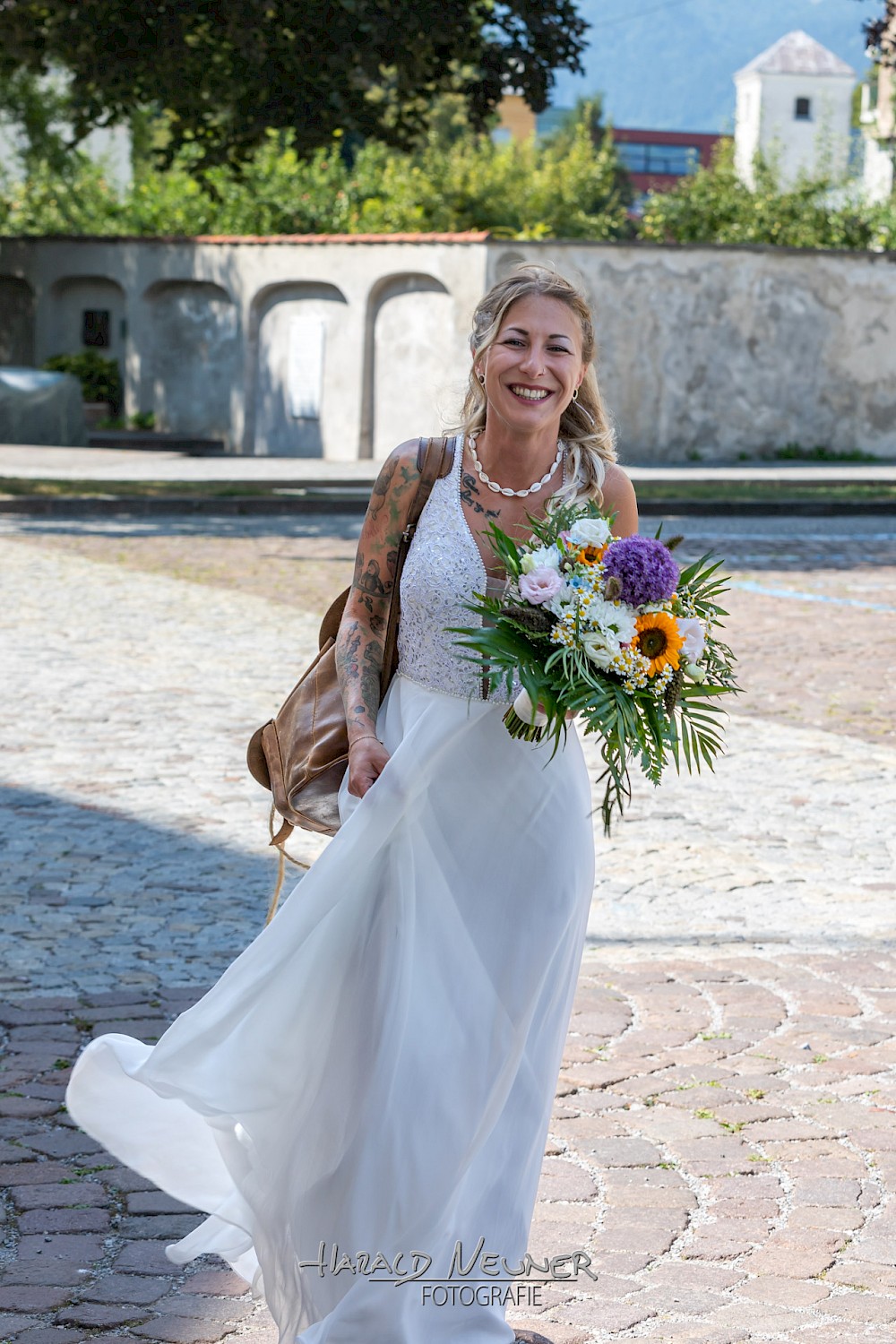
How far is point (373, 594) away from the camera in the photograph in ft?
10.8

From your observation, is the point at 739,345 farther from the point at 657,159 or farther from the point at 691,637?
the point at 657,159

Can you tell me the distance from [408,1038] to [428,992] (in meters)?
0.09

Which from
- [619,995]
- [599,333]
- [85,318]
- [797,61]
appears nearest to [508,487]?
[619,995]

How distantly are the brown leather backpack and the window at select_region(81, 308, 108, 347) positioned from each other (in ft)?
98.8

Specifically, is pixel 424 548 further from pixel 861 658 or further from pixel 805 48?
pixel 805 48

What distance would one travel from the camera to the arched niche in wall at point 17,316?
1300 inches

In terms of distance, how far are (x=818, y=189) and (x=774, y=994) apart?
A: 31010 mm

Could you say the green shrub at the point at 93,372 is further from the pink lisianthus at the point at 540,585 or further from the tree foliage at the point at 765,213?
the pink lisianthus at the point at 540,585

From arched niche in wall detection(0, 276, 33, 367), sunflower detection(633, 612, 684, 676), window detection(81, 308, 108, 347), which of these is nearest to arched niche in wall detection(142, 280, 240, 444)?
window detection(81, 308, 108, 347)

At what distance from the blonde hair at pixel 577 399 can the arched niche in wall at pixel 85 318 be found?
29.6m

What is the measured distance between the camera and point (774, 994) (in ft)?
16.4

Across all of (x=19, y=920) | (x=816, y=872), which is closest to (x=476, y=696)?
(x=19, y=920)

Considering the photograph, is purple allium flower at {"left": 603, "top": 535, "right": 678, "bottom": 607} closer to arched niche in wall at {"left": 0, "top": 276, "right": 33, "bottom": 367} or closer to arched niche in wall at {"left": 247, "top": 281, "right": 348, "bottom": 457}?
arched niche in wall at {"left": 247, "top": 281, "right": 348, "bottom": 457}

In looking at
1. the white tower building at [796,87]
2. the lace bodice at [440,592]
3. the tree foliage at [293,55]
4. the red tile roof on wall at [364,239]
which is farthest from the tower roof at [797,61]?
the lace bodice at [440,592]
